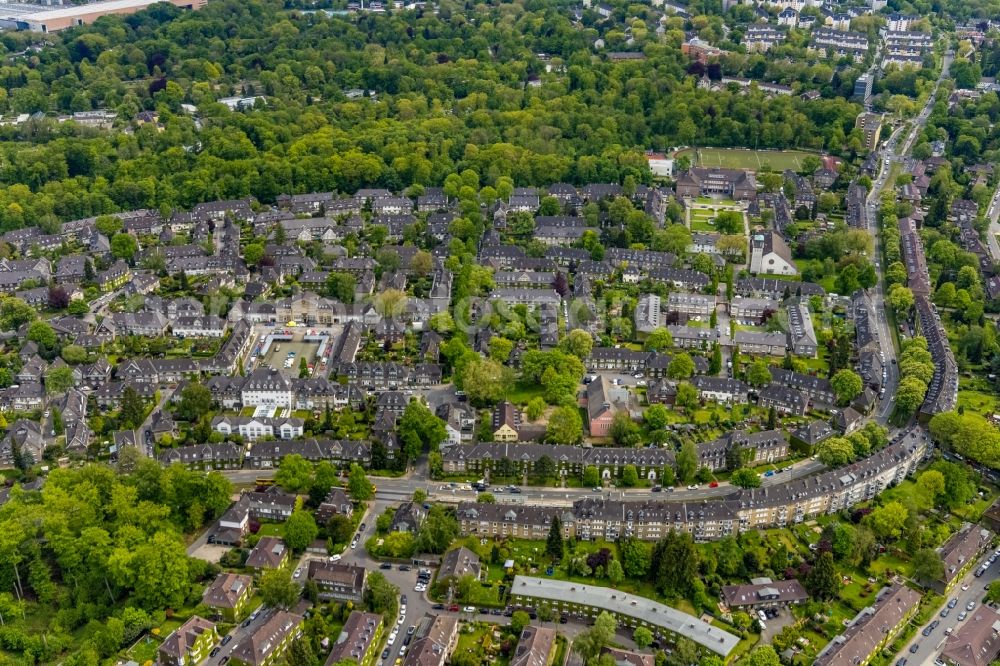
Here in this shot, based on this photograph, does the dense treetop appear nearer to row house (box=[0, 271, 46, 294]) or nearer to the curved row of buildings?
row house (box=[0, 271, 46, 294])

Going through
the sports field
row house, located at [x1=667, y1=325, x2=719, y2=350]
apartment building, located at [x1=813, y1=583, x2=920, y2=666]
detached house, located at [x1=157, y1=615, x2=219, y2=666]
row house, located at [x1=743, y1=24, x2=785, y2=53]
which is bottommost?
detached house, located at [x1=157, y1=615, x2=219, y2=666]

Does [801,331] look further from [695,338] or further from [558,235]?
[558,235]

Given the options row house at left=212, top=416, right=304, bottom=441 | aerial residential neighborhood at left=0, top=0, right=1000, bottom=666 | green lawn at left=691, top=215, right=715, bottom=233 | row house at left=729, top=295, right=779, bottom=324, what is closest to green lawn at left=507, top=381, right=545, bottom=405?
aerial residential neighborhood at left=0, top=0, right=1000, bottom=666

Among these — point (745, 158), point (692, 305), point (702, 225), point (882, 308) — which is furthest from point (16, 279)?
point (745, 158)

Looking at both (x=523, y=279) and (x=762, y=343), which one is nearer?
(x=762, y=343)

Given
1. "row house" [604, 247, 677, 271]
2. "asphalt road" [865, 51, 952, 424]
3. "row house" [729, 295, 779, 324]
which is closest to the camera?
"asphalt road" [865, 51, 952, 424]

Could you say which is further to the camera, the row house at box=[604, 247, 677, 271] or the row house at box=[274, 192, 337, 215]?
the row house at box=[274, 192, 337, 215]
